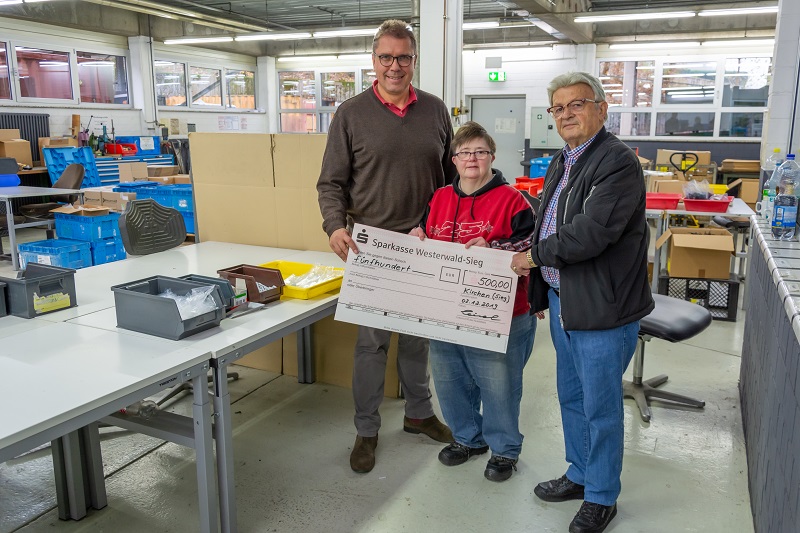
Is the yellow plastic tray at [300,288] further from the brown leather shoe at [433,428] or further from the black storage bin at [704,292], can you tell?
the black storage bin at [704,292]

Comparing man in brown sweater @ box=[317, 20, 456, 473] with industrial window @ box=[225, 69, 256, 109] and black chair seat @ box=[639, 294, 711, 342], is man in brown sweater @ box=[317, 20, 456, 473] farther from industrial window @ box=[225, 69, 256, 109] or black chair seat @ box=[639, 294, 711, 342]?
industrial window @ box=[225, 69, 256, 109]

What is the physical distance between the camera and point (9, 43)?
9516mm

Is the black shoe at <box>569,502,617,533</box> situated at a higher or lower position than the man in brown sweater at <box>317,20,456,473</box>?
lower

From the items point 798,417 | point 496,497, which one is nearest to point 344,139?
point 496,497

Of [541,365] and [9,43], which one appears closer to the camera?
[541,365]

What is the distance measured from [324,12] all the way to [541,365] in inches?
410

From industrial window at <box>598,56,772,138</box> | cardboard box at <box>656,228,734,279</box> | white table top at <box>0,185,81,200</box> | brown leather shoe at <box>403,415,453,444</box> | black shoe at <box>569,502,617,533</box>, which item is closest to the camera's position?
black shoe at <box>569,502,617,533</box>

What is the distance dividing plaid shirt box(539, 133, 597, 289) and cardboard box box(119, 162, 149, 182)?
8.02m

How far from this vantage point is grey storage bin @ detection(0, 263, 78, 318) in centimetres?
225

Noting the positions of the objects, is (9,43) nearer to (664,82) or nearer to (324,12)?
(324,12)

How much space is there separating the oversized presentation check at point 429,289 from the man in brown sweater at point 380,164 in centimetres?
14

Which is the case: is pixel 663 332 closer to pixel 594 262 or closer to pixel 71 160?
pixel 594 262

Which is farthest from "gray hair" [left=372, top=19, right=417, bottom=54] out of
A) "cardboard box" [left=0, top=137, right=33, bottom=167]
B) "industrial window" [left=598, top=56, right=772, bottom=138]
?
"industrial window" [left=598, top=56, right=772, bottom=138]

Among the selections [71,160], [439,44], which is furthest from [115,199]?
[439,44]
